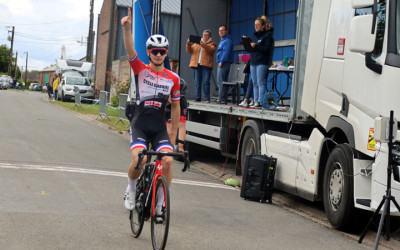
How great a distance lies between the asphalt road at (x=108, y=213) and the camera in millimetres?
6297

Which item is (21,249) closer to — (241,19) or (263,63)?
(263,63)

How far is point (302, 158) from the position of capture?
9.08 meters

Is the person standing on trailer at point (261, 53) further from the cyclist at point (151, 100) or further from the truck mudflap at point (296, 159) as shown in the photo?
the cyclist at point (151, 100)

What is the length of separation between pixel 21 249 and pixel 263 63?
750 centimetres

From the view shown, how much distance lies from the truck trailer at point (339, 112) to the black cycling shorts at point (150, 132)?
212 cm

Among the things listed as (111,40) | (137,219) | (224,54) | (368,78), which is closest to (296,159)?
(368,78)

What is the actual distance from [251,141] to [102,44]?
41.1 m

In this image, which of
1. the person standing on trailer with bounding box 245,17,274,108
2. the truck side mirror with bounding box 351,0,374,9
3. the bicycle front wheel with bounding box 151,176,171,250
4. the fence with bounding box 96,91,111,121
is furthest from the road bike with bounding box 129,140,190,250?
the fence with bounding box 96,91,111,121

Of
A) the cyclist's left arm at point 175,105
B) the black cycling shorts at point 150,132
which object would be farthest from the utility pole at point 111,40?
the black cycling shorts at point 150,132

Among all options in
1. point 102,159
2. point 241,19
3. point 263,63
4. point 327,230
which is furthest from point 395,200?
point 241,19

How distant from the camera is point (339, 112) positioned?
8023 mm

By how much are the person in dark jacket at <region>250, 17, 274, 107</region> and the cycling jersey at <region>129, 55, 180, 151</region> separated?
5496 millimetres

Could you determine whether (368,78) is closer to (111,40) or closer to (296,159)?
(296,159)

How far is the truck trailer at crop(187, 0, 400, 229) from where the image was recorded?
6.98 meters
